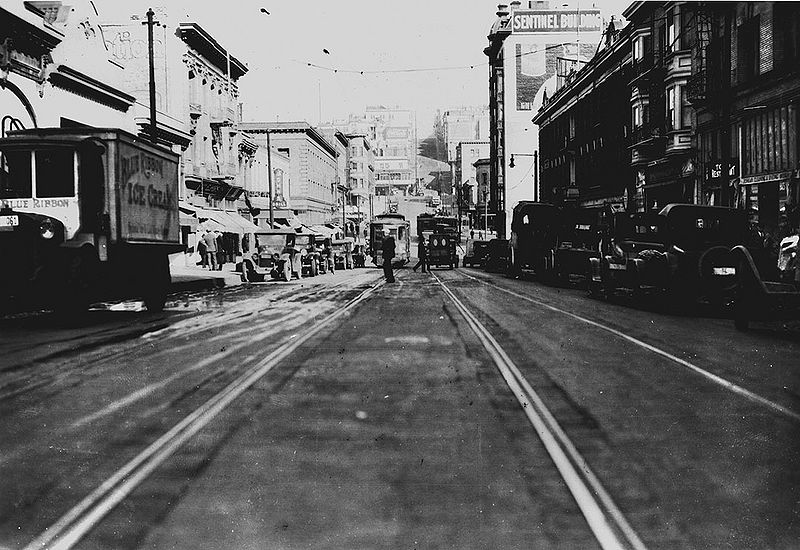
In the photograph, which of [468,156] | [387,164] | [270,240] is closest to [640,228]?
[270,240]

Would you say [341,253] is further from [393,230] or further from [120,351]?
[120,351]

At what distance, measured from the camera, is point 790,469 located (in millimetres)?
5023

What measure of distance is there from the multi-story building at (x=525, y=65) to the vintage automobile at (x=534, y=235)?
157ft

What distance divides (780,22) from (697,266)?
1426 cm

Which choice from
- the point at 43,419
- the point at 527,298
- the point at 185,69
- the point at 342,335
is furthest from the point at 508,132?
the point at 43,419

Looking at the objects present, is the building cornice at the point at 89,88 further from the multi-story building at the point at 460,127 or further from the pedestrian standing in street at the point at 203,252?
the multi-story building at the point at 460,127

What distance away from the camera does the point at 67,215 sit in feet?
49.1

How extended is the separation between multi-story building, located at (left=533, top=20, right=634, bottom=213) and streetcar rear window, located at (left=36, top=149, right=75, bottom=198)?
31.0 metres

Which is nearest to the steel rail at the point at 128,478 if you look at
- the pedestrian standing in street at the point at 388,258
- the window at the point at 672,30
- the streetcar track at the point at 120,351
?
the streetcar track at the point at 120,351

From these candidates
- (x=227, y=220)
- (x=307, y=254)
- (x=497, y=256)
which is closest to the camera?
(x=307, y=254)

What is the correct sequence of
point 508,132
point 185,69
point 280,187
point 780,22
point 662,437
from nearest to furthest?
point 662,437
point 780,22
point 185,69
point 280,187
point 508,132

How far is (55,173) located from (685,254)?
11747 millimetres

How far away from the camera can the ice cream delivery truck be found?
563 inches

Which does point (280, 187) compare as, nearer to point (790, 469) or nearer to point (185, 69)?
point (185, 69)
